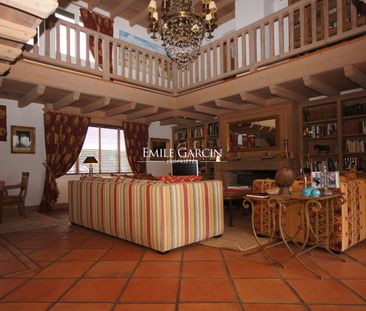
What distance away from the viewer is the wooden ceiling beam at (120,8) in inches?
273

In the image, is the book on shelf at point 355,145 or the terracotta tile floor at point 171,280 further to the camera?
the book on shelf at point 355,145

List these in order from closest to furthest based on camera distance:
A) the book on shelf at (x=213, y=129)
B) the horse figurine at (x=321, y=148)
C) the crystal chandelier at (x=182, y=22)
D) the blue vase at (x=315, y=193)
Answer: the blue vase at (x=315, y=193)
the crystal chandelier at (x=182, y=22)
the horse figurine at (x=321, y=148)
the book on shelf at (x=213, y=129)

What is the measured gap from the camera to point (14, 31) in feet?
8.47

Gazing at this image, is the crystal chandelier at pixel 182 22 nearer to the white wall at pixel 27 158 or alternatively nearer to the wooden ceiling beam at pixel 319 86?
the wooden ceiling beam at pixel 319 86

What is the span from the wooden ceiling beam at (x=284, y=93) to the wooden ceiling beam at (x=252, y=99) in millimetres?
531

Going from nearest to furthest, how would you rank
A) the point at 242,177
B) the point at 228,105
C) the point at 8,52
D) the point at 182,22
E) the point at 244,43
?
the point at 8,52 → the point at 182,22 → the point at 244,43 → the point at 228,105 → the point at 242,177

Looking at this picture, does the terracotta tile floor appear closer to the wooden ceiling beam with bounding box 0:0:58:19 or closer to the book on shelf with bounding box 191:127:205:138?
the wooden ceiling beam with bounding box 0:0:58:19

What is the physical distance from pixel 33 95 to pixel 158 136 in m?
4.23

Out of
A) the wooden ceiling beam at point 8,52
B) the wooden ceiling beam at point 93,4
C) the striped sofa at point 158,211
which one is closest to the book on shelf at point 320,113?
the striped sofa at point 158,211

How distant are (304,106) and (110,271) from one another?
16.2ft

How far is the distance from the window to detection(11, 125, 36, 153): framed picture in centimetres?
106

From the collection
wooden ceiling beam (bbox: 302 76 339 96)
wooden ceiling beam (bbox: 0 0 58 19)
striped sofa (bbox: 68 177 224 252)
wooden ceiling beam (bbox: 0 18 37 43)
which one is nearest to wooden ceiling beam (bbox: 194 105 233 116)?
wooden ceiling beam (bbox: 302 76 339 96)

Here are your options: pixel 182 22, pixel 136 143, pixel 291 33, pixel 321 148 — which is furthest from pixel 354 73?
pixel 136 143

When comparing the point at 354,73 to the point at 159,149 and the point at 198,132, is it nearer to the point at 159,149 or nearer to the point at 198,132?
the point at 198,132
